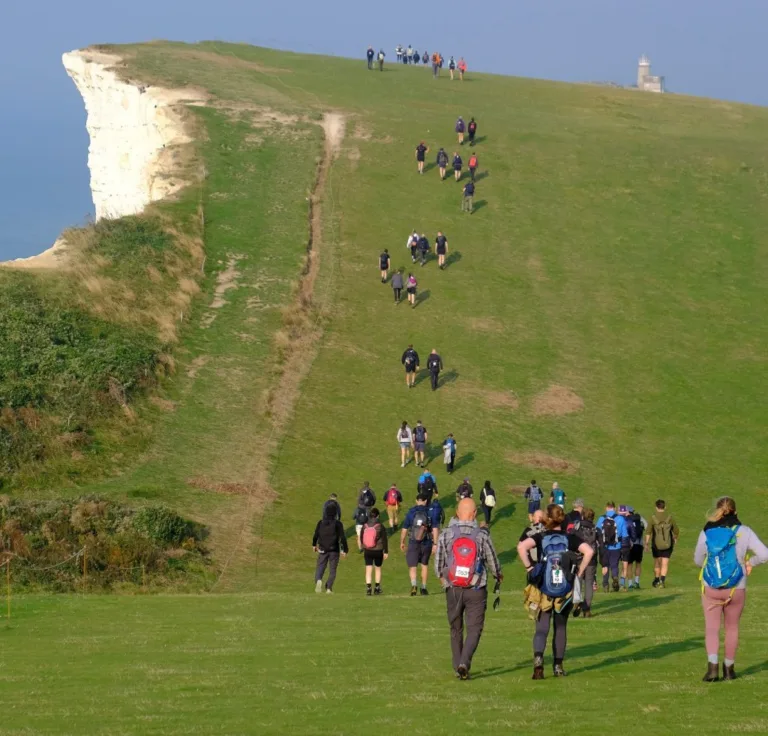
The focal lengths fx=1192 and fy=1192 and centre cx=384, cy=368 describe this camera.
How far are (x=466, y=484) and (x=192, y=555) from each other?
7.73m

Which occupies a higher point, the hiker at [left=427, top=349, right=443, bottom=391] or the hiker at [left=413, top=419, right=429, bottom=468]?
the hiker at [left=427, top=349, right=443, bottom=391]

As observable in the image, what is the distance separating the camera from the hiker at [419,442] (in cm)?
4044

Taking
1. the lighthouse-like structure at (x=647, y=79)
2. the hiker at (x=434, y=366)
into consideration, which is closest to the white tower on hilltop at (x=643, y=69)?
the lighthouse-like structure at (x=647, y=79)

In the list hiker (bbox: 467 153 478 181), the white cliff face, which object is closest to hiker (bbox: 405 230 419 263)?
hiker (bbox: 467 153 478 181)

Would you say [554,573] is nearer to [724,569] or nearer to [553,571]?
[553,571]

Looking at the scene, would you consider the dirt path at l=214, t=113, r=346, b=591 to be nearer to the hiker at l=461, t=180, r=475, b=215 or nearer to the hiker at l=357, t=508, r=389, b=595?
the hiker at l=357, t=508, r=389, b=595

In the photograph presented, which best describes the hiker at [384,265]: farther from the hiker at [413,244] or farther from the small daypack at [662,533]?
the small daypack at [662,533]

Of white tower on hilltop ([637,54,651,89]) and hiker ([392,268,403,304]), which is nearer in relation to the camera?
hiker ([392,268,403,304])

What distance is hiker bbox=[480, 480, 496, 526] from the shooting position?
3617cm

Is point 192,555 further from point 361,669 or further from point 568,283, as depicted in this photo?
point 568,283

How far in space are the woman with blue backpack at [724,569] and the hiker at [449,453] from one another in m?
26.4

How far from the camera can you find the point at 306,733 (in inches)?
488

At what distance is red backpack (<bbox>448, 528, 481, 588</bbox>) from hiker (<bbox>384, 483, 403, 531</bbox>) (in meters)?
20.8

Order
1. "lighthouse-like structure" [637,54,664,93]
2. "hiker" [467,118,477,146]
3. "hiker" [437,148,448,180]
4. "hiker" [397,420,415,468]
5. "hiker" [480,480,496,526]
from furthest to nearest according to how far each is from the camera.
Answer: "lighthouse-like structure" [637,54,664,93] → "hiker" [467,118,477,146] → "hiker" [437,148,448,180] → "hiker" [397,420,415,468] → "hiker" [480,480,496,526]
